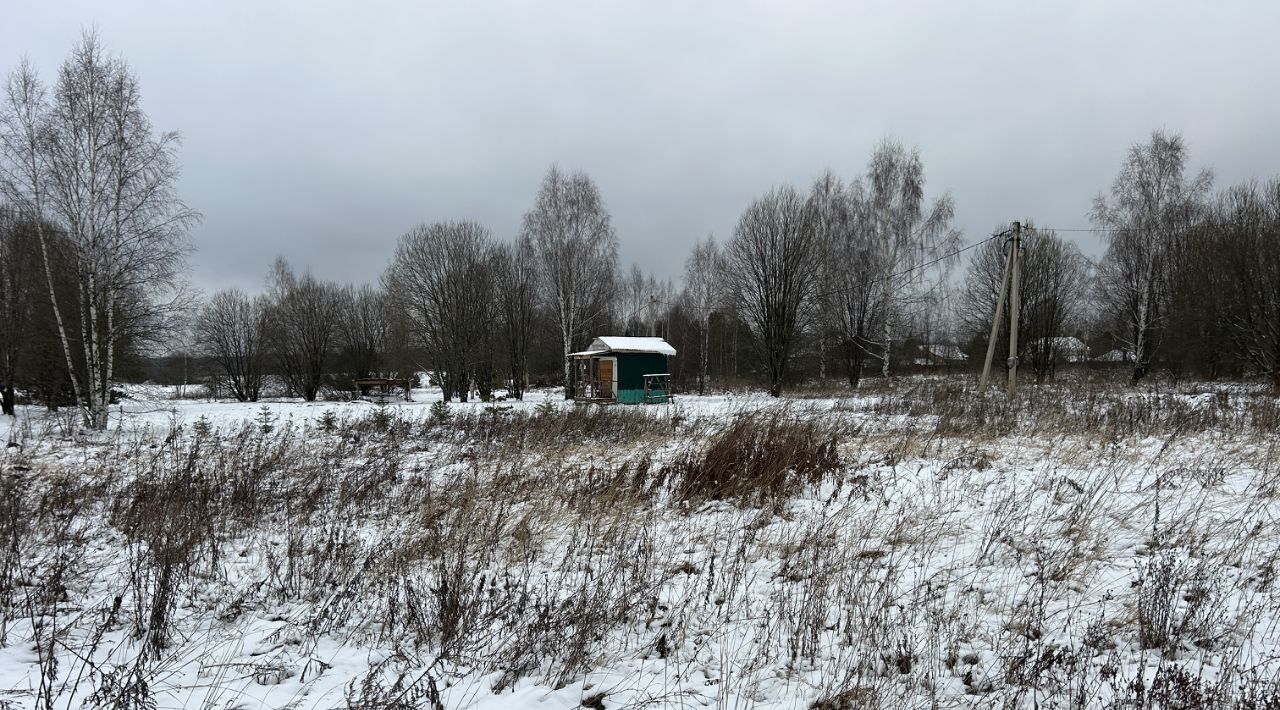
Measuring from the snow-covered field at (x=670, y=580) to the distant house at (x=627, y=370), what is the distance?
13856 mm

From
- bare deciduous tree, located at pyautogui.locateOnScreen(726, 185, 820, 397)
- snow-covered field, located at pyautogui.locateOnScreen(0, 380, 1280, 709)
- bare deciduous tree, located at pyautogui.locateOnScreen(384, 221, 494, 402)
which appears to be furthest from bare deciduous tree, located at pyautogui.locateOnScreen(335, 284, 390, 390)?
snow-covered field, located at pyautogui.locateOnScreen(0, 380, 1280, 709)

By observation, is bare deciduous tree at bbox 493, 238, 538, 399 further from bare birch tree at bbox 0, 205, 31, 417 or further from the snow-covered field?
the snow-covered field

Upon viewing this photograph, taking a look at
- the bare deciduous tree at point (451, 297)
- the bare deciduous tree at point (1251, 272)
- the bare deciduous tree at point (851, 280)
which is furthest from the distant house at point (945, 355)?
the bare deciduous tree at point (451, 297)

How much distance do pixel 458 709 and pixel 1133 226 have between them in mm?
31522

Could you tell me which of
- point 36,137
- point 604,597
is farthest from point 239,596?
point 36,137

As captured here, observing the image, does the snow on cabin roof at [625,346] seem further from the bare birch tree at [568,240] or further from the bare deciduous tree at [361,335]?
the bare deciduous tree at [361,335]

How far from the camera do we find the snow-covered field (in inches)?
104

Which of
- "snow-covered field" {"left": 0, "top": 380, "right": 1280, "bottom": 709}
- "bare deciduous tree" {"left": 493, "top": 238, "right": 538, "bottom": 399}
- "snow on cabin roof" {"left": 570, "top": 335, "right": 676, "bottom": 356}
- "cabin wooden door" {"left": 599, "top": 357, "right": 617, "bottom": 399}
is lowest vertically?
"snow-covered field" {"left": 0, "top": 380, "right": 1280, "bottom": 709}

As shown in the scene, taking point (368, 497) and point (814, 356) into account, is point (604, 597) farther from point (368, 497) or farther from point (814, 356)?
point (814, 356)

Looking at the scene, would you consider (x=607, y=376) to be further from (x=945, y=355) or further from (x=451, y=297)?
(x=945, y=355)

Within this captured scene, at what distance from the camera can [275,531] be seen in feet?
16.9

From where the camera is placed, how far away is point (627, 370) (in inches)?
860

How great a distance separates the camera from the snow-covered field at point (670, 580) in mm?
2650

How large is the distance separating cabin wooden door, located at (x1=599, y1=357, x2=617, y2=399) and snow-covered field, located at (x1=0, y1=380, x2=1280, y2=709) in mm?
14106
